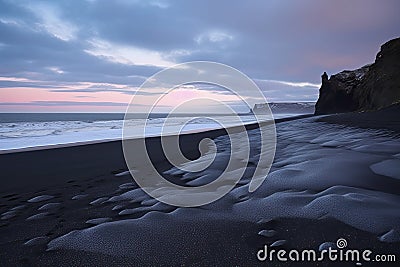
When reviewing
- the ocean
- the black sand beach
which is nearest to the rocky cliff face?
the ocean

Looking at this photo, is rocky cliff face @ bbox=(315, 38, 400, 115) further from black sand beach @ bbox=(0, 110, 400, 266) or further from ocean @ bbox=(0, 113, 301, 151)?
black sand beach @ bbox=(0, 110, 400, 266)

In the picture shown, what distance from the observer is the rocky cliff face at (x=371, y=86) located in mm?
13922

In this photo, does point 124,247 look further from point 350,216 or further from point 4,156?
point 4,156

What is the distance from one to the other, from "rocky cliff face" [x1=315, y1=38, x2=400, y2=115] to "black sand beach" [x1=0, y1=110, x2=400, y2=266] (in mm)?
11822

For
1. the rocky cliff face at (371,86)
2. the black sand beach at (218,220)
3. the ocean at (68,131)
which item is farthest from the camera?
the rocky cliff face at (371,86)

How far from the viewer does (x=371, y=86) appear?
16.7 metres

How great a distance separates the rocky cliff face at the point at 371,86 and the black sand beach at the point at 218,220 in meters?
11.8

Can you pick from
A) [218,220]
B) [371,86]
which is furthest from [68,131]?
[371,86]

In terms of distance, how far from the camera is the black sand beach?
187cm

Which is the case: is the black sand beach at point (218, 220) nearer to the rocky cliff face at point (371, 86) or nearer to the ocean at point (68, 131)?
the ocean at point (68, 131)

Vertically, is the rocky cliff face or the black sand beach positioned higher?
the rocky cliff face

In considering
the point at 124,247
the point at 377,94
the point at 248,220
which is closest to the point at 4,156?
the point at 124,247

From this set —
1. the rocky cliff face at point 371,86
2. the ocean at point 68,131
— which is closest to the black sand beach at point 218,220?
the ocean at point 68,131

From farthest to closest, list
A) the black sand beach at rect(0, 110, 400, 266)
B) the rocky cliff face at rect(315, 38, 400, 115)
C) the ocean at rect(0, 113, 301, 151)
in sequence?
the rocky cliff face at rect(315, 38, 400, 115) < the ocean at rect(0, 113, 301, 151) < the black sand beach at rect(0, 110, 400, 266)
